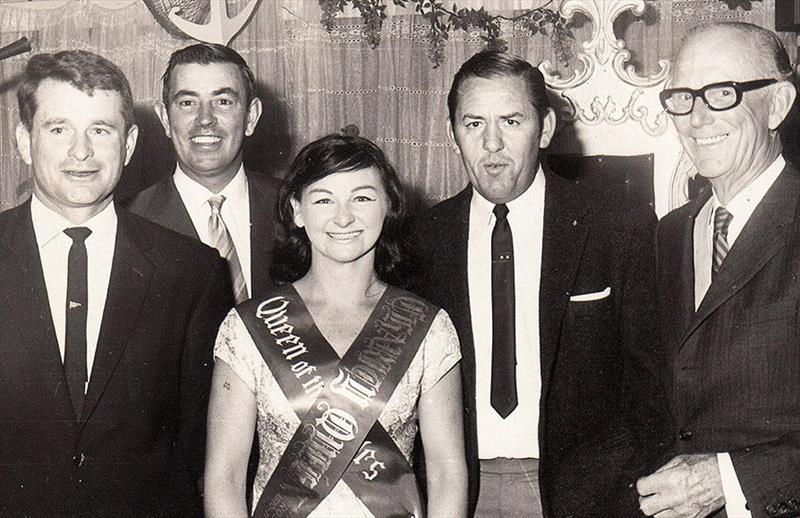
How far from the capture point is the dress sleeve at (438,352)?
1.83 metres

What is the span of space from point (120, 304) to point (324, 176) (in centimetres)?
58

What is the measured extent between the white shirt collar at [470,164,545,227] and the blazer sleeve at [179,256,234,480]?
651mm

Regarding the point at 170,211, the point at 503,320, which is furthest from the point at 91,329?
the point at 503,320

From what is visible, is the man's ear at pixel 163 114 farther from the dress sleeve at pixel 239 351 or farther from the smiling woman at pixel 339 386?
the dress sleeve at pixel 239 351

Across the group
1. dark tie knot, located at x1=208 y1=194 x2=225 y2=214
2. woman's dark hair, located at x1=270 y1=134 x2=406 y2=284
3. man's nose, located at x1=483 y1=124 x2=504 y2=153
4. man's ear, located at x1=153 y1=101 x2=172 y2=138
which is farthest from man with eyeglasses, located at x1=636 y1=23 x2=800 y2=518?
man's ear, located at x1=153 y1=101 x2=172 y2=138

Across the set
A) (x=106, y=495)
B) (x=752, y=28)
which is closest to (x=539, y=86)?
(x=752, y=28)

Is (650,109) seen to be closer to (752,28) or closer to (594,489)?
(752,28)

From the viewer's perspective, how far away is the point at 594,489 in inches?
80.7

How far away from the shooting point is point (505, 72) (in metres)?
2.01

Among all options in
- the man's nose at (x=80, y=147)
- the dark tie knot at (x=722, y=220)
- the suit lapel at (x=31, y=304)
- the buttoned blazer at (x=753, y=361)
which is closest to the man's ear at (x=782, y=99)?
the buttoned blazer at (x=753, y=361)

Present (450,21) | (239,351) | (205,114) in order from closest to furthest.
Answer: (239,351) < (205,114) < (450,21)

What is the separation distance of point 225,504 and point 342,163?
688mm

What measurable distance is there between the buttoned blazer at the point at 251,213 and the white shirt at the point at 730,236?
101cm

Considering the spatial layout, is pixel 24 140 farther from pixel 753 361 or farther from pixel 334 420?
pixel 753 361
